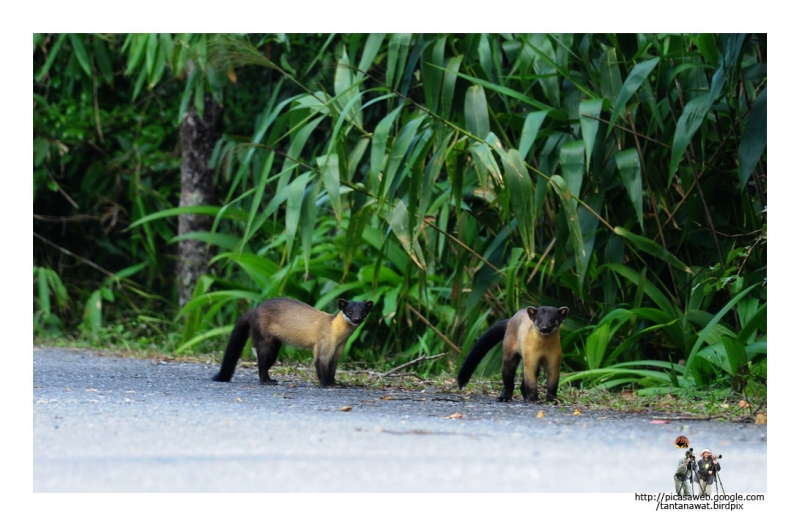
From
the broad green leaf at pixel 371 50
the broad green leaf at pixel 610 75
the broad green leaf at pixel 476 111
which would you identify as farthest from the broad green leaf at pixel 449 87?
the broad green leaf at pixel 610 75

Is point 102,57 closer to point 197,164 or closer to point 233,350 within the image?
point 197,164

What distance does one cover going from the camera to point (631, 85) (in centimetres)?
594

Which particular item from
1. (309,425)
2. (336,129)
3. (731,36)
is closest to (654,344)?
(731,36)

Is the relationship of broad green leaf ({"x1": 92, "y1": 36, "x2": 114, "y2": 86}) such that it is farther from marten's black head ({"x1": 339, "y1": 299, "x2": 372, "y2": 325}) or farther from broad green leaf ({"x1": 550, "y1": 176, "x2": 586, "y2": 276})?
broad green leaf ({"x1": 550, "y1": 176, "x2": 586, "y2": 276})

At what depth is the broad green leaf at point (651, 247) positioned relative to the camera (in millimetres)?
6215

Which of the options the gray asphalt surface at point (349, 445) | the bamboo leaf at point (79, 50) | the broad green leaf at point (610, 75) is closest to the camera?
the gray asphalt surface at point (349, 445)

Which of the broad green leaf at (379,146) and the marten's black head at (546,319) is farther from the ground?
the broad green leaf at (379,146)

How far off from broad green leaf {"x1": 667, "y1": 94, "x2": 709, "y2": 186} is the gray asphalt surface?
167 cm

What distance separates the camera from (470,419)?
4820mm

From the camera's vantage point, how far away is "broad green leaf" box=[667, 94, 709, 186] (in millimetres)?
5824

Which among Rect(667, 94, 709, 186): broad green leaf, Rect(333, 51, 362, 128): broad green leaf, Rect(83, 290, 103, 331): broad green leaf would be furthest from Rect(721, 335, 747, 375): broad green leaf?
Rect(83, 290, 103, 331): broad green leaf

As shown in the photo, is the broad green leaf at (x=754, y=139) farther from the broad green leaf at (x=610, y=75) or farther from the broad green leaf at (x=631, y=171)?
the broad green leaf at (x=610, y=75)

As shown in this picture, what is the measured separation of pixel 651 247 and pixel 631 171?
521mm

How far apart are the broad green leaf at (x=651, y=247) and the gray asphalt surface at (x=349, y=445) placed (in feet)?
4.58
